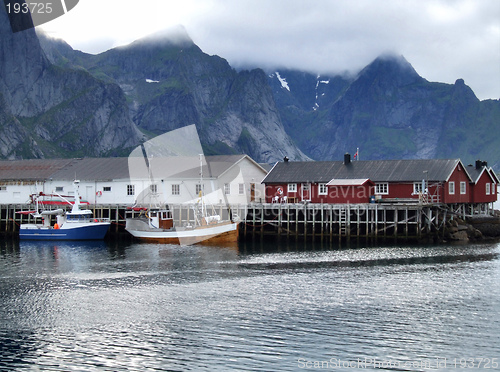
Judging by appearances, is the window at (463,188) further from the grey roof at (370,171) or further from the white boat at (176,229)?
the white boat at (176,229)

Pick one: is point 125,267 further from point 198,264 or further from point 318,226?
point 318,226

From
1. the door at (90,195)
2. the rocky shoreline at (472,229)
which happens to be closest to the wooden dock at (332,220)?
the rocky shoreline at (472,229)

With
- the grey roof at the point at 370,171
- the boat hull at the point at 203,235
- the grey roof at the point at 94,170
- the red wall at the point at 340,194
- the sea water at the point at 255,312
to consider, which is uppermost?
the grey roof at the point at 94,170

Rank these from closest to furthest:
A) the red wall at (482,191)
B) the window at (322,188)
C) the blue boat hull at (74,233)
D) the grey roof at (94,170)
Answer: the window at (322,188), the blue boat hull at (74,233), the red wall at (482,191), the grey roof at (94,170)

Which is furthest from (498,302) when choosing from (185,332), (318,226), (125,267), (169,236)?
(169,236)

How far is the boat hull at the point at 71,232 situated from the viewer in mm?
64125

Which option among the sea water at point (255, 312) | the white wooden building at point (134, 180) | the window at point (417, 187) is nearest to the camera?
the sea water at point (255, 312)

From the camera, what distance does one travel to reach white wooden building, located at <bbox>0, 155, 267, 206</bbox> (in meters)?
68.9

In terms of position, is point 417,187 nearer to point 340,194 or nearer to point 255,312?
point 340,194

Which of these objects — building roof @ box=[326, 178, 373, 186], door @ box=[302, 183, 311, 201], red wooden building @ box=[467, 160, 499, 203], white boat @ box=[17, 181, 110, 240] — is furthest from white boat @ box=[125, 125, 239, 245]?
red wooden building @ box=[467, 160, 499, 203]

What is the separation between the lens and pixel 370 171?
6338 centimetres

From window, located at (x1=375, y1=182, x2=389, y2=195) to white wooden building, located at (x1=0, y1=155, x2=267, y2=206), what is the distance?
13669 millimetres

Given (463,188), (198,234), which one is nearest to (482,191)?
(463,188)

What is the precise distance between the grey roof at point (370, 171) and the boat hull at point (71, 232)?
18.8 metres
